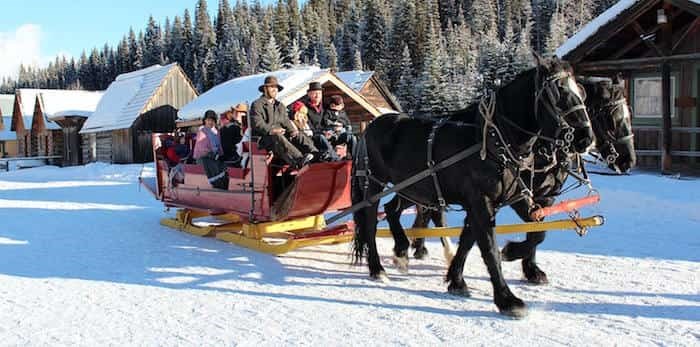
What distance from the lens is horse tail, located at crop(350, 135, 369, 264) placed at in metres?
6.27

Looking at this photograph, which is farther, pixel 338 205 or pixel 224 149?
pixel 224 149

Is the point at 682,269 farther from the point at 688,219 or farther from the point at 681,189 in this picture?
the point at 681,189

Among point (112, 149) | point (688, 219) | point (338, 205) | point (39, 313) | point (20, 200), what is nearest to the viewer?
point (39, 313)

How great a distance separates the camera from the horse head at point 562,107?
430cm

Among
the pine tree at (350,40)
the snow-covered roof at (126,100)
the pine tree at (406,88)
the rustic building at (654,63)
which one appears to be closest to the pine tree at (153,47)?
the pine tree at (350,40)

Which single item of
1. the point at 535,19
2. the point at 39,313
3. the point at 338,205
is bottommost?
the point at 39,313

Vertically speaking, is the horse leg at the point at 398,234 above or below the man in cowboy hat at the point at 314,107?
below

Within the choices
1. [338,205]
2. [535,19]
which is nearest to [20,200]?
[338,205]

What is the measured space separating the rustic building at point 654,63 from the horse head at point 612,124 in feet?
29.1

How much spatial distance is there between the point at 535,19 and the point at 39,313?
3418 inches

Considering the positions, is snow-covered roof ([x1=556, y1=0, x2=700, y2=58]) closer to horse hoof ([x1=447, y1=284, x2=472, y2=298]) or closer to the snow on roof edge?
the snow on roof edge

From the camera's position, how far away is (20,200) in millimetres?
14484

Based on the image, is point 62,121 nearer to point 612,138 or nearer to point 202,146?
point 202,146

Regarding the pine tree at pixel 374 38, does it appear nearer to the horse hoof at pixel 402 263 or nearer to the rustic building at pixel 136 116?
the rustic building at pixel 136 116
